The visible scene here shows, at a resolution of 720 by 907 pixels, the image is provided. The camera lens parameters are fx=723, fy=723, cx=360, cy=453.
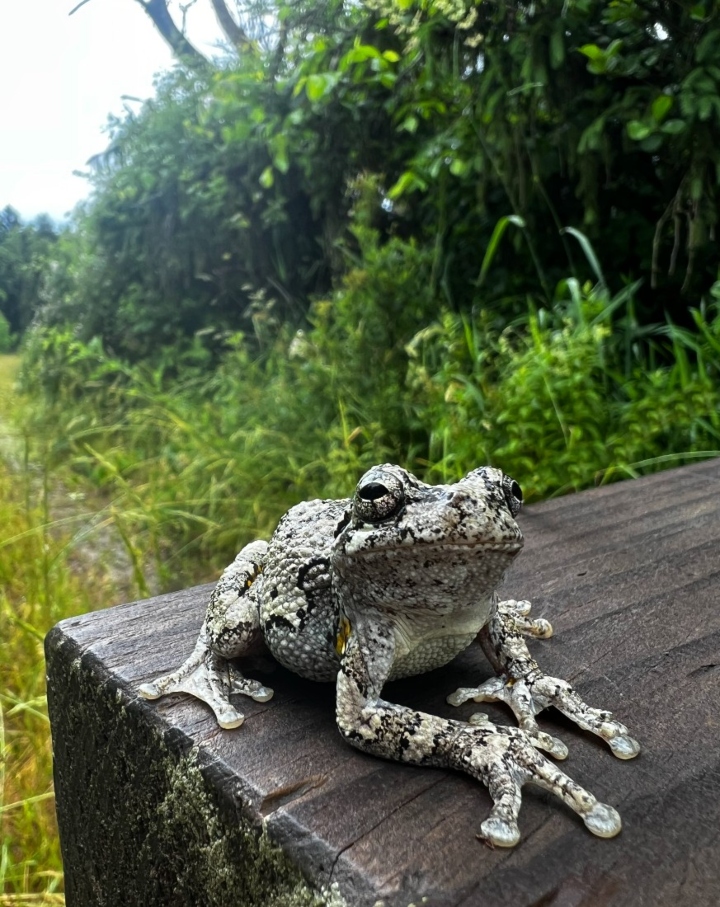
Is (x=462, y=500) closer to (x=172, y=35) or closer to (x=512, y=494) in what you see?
(x=512, y=494)

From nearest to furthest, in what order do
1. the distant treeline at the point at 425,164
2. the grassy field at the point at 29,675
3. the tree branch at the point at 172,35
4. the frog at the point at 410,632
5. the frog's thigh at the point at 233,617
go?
the frog at the point at 410,632 → the frog's thigh at the point at 233,617 → the grassy field at the point at 29,675 → the distant treeline at the point at 425,164 → the tree branch at the point at 172,35

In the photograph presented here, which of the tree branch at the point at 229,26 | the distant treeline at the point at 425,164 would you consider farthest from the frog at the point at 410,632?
the tree branch at the point at 229,26

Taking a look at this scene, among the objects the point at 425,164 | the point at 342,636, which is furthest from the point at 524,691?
the point at 425,164

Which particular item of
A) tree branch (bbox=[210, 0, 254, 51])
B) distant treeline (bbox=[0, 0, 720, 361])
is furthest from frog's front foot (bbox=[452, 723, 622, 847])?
tree branch (bbox=[210, 0, 254, 51])

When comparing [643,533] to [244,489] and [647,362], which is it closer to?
[647,362]

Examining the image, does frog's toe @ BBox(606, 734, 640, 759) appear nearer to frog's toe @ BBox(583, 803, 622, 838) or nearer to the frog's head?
frog's toe @ BBox(583, 803, 622, 838)

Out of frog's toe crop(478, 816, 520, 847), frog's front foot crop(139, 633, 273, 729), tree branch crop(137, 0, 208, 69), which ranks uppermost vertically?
tree branch crop(137, 0, 208, 69)

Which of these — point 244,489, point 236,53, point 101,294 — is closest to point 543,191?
point 244,489

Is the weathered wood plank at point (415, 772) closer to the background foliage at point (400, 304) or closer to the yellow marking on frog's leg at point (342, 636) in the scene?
the yellow marking on frog's leg at point (342, 636)
